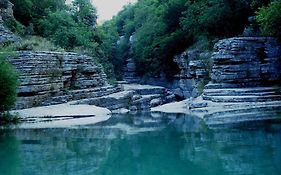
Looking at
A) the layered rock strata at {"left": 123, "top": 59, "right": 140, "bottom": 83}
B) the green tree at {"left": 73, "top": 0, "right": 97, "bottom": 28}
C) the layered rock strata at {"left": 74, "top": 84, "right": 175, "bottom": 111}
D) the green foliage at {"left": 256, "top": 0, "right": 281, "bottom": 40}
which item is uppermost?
the green tree at {"left": 73, "top": 0, "right": 97, "bottom": 28}

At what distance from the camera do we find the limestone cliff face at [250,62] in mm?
23953

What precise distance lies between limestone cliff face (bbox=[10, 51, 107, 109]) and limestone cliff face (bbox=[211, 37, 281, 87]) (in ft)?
26.9

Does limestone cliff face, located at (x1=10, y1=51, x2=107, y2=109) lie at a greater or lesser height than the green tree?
lesser

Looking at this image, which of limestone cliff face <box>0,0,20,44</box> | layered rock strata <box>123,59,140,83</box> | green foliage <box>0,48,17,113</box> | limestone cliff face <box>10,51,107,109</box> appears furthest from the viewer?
layered rock strata <box>123,59,140,83</box>

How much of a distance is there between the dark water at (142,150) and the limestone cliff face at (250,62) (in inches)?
360

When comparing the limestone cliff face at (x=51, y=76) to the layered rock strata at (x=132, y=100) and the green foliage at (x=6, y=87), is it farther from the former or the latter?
the green foliage at (x=6, y=87)

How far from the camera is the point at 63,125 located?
1627cm

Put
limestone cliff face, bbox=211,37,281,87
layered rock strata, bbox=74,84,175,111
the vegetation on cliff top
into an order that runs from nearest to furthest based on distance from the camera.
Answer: layered rock strata, bbox=74,84,175,111
limestone cliff face, bbox=211,37,281,87
the vegetation on cliff top

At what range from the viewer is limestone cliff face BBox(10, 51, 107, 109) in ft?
66.9

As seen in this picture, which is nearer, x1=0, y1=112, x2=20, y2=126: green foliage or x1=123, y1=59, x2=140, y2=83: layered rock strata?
x1=0, y1=112, x2=20, y2=126: green foliage

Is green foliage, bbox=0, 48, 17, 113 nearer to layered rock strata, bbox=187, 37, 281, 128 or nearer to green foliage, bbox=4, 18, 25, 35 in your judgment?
layered rock strata, bbox=187, 37, 281, 128

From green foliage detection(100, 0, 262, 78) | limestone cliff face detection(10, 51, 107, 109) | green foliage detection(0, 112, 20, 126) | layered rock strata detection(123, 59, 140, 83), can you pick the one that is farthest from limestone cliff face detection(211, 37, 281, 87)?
layered rock strata detection(123, 59, 140, 83)

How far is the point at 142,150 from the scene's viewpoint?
11.0 meters

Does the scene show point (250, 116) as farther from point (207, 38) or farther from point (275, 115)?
point (207, 38)
